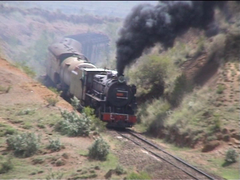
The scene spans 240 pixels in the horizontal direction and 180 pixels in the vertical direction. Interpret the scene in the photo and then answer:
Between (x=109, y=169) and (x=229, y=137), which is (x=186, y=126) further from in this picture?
(x=109, y=169)

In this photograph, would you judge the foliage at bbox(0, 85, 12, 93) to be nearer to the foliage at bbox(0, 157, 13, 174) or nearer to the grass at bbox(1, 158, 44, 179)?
the grass at bbox(1, 158, 44, 179)

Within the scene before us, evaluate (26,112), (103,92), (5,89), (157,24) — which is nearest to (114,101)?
(103,92)

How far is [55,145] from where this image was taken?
545 inches

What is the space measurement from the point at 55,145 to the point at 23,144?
1.08 m

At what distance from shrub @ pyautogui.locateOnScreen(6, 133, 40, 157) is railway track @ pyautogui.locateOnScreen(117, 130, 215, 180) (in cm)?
503

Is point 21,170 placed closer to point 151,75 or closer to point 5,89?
point 5,89

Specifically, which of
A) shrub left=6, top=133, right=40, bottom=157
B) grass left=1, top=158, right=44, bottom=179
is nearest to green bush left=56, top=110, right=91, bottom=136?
shrub left=6, top=133, right=40, bottom=157

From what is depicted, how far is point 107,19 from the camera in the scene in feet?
260

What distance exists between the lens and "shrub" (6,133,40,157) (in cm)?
1340

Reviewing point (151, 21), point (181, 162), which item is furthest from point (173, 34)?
point (181, 162)

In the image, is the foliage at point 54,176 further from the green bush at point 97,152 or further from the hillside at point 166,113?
the green bush at point 97,152

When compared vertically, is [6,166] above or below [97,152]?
below

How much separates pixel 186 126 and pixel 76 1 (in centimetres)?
9897

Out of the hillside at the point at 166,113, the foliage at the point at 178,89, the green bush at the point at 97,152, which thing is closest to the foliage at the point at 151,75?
the hillside at the point at 166,113
